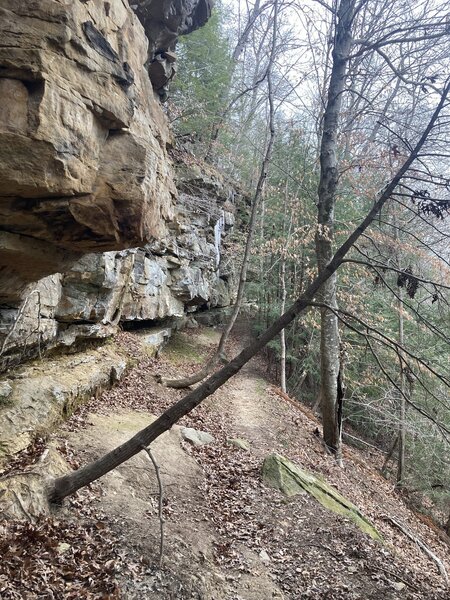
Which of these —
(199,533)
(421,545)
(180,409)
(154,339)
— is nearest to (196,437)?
(199,533)

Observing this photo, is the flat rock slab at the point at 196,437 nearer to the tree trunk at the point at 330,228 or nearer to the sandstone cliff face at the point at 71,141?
the tree trunk at the point at 330,228

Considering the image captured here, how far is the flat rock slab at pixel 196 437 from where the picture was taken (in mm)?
7746

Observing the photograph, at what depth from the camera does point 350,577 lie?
475 cm

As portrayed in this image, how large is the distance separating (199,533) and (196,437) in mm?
2896

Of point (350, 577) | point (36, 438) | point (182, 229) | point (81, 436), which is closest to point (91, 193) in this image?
point (36, 438)

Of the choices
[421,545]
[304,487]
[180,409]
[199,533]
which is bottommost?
[421,545]

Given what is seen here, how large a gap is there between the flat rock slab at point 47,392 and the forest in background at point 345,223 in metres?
5.01

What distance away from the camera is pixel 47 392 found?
624 centimetres

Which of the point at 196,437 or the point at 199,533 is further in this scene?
the point at 196,437

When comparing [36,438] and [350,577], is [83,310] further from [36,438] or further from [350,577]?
[350,577]

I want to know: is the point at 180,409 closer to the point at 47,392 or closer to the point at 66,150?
the point at 66,150

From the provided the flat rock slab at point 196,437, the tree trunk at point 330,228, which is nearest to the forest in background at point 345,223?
the tree trunk at point 330,228

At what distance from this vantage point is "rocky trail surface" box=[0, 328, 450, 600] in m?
3.78

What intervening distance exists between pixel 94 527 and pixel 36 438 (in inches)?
66.3
